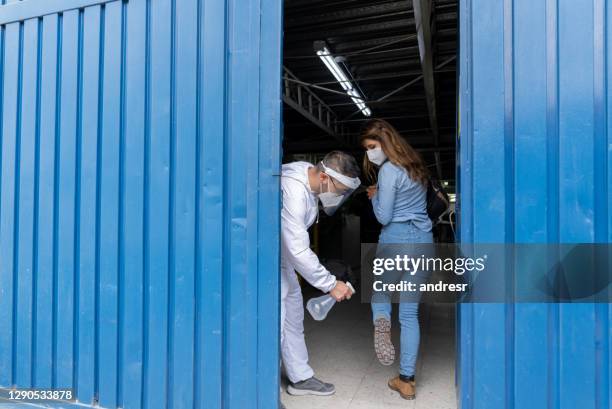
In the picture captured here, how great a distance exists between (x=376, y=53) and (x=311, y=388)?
3671 mm

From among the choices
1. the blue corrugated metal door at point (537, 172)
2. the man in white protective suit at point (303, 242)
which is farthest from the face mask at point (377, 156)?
the blue corrugated metal door at point (537, 172)

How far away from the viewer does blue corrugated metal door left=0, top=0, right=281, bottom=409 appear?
220cm

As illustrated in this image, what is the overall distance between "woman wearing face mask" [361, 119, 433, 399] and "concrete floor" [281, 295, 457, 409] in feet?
0.54

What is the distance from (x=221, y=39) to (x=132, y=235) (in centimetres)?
131

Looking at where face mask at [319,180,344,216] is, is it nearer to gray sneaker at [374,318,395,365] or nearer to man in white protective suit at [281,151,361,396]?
man in white protective suit at [281,151,361,396]

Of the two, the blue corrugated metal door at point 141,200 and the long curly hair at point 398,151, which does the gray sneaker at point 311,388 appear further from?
the long curly hair at point 398,151

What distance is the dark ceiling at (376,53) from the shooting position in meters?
3.66

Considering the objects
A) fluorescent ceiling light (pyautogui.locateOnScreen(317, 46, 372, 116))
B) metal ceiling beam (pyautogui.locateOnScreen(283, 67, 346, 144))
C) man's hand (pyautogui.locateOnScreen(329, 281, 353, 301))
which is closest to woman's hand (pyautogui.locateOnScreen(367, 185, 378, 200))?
man's hand (pyautogui.locateOnScreen(329, 281, 353, 301))

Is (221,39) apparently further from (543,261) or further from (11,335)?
(11,335)

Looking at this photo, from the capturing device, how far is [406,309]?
2568 mm

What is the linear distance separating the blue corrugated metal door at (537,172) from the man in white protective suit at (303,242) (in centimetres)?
90

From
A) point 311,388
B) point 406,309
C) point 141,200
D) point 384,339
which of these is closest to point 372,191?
point 406,309

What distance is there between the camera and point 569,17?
1788 millimetres

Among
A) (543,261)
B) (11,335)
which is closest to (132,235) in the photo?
(11,335)
